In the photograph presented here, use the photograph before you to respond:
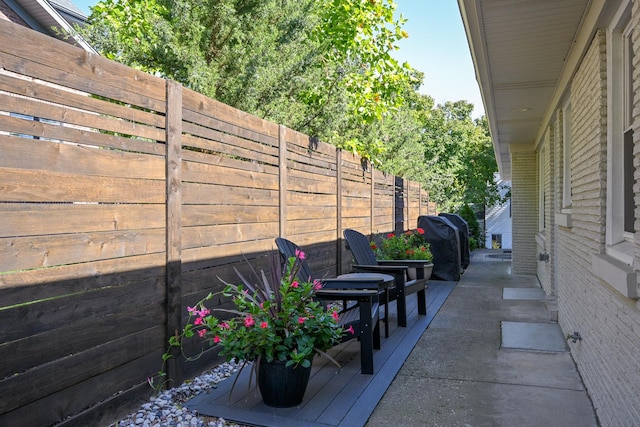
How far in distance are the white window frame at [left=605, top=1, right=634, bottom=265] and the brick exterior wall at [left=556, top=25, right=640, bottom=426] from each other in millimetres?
124

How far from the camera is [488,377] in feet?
12.6

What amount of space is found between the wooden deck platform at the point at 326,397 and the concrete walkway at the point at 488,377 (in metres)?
0.11

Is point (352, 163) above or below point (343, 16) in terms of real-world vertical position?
below

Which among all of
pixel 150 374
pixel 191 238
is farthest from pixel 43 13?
pixel 150 374

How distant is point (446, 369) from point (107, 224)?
2.69 m

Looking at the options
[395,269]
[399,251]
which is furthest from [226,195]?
[399,251]

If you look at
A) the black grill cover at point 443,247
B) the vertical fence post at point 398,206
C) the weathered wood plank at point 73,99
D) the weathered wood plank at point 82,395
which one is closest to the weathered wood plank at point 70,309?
the weathered wood plank at point 82,395

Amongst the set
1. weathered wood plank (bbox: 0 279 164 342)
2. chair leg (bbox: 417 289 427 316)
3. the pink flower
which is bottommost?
chair leg (bbox: 417 289 427 316)

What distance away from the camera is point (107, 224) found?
9.29 feet

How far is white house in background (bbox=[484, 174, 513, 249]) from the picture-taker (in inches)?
922

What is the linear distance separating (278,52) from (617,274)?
4734 mm

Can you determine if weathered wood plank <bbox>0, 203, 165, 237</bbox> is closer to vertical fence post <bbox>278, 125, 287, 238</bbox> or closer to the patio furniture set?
the patio furniture set

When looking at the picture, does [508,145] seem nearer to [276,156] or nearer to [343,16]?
[343,16]

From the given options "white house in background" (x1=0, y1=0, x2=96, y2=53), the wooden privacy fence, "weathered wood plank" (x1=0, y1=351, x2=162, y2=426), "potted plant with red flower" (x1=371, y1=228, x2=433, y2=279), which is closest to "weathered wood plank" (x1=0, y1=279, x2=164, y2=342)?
the wooden privacy fence
